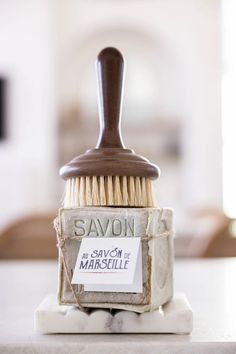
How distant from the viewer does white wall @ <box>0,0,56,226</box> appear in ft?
16.4

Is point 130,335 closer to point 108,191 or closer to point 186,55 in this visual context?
point 108,191

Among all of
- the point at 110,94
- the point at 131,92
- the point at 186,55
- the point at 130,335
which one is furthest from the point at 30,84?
the point at 130,335

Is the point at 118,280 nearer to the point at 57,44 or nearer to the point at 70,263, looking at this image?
the point at 70,263

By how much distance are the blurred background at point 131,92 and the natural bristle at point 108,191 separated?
4302 mm

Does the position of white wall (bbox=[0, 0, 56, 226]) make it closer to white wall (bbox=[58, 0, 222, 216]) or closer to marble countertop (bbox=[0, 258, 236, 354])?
white wall (bbox=[58, 0, 222, 216])

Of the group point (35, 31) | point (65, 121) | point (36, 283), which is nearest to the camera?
point (36, 283)

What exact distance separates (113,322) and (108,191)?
0.36ft

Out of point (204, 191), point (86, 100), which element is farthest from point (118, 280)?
point (86, 100)

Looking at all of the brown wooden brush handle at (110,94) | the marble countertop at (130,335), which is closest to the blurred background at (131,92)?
the marble countertop at (130,335)

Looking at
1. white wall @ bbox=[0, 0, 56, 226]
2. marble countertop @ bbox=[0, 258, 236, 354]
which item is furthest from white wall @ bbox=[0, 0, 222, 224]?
marble countertop @ bbox=[0, 258, 236, 354]

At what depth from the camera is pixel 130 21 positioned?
5219 millimetres

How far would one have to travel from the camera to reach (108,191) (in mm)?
521

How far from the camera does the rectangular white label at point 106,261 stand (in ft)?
1.61

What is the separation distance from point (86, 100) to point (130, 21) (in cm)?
80
